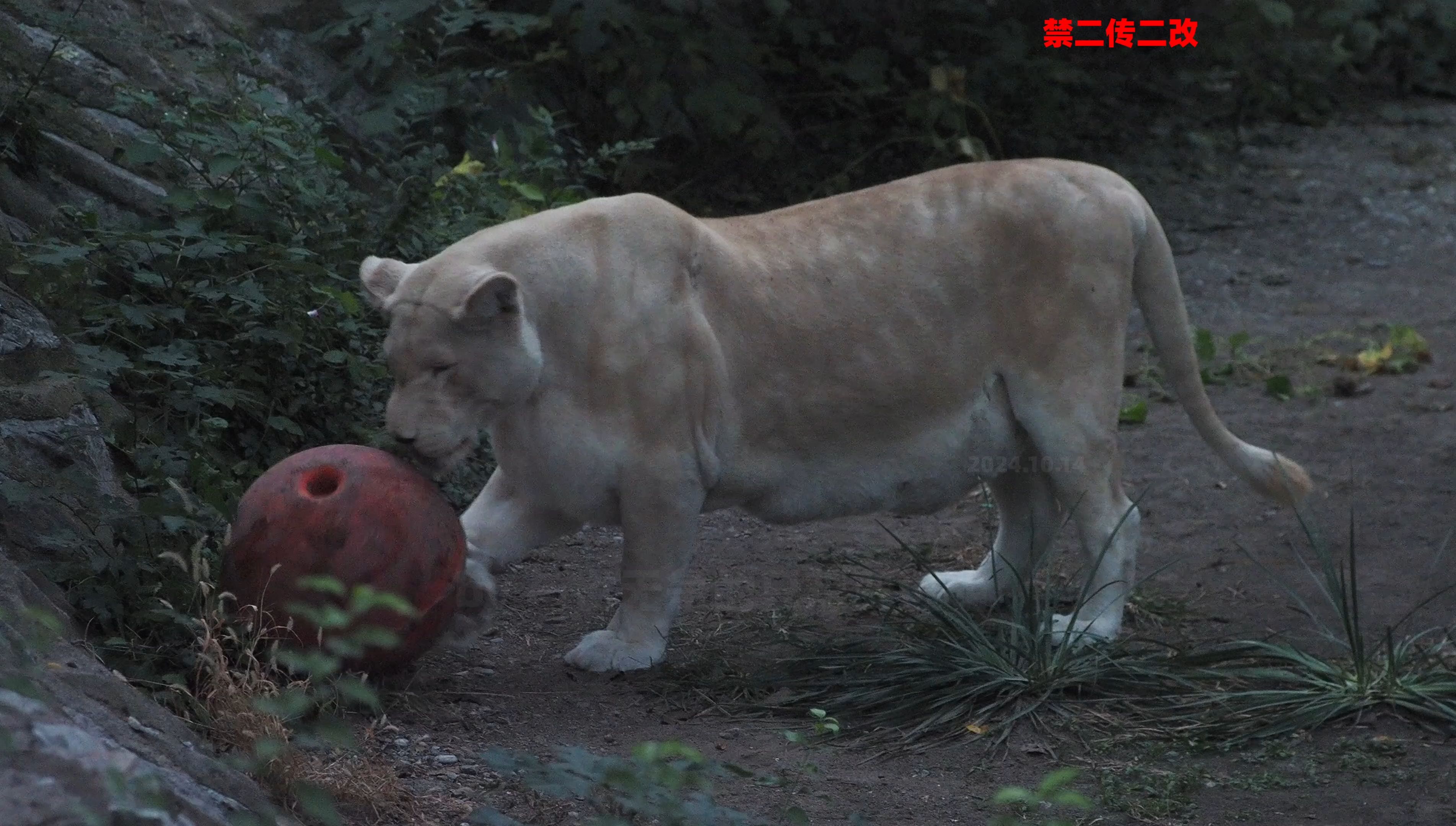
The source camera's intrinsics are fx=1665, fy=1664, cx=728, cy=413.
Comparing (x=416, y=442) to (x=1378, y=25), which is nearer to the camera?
(x=416, y=442)

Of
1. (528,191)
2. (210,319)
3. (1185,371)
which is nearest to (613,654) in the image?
(210,319)

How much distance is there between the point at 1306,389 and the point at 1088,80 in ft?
14.8

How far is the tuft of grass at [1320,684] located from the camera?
14.8 feet

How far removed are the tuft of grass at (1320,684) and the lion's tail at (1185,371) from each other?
0.51m

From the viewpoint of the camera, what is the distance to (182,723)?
11.8 ft

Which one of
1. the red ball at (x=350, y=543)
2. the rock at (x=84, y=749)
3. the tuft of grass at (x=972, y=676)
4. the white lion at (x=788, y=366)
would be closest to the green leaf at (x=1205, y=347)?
the white lion at (x=788, y=366)

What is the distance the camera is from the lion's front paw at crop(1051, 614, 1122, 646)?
15.8ft

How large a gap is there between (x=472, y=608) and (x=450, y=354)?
740 mm

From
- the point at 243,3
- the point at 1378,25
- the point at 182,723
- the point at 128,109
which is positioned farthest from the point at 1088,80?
the point at 182,723

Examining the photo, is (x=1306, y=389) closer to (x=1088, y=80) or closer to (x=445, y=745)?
(x=1088, y=80)

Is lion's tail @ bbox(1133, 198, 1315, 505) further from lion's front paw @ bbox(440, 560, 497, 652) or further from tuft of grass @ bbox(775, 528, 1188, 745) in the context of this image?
lion's front paw @ bbox(440, 560, 497, 652)

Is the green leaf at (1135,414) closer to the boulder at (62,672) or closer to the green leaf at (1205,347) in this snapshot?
the green leaf at (1205,347)

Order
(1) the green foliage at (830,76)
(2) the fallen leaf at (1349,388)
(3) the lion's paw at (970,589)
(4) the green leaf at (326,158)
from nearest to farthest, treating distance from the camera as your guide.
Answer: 1. (3) the lion's paw at (970,589)
2. (4) the green leaf at (326,158)
3. (2) the fallen leaf at (1349,388)
4. (1) the green foliage at (830,76)

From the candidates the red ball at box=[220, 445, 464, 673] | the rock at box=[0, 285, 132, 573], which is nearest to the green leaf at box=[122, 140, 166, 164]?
the rock at box=[0, 285, 132, 573]
